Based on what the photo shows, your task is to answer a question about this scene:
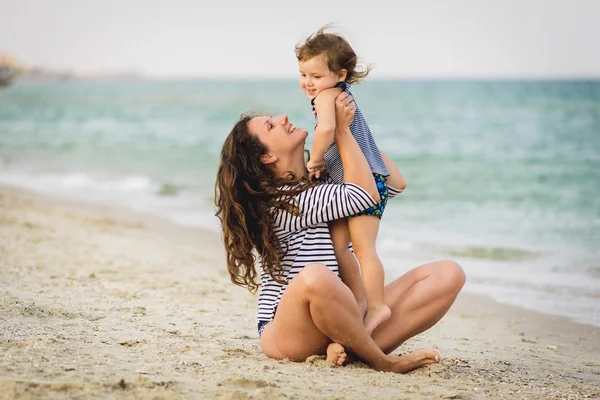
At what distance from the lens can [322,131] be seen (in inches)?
146

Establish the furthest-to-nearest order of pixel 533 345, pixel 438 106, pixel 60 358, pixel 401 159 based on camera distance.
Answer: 1. pixel 438 106
2. pixel 401 159
3. pixel 533 345
4. pixel 60 358

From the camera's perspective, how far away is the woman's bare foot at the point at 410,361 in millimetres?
3650

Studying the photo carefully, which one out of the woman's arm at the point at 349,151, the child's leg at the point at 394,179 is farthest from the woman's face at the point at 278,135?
the child's leg at the point at 394,179

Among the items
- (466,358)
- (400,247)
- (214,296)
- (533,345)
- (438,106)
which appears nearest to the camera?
(466,358)

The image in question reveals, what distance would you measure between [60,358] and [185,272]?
120 inches

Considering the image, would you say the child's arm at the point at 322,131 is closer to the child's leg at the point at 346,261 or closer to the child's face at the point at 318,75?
the child's face at the point at 318,75

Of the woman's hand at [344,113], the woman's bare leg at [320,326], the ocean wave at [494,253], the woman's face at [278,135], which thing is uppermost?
the woman's hand at [344,113]

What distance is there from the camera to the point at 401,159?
17.8 metres

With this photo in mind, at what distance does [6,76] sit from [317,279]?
76.7ft

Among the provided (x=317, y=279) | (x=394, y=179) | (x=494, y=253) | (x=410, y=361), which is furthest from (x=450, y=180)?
(x=317, y=279)

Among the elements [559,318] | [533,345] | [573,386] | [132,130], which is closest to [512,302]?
[559,318]

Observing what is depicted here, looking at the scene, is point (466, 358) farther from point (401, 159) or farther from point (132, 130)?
point (132, 130)

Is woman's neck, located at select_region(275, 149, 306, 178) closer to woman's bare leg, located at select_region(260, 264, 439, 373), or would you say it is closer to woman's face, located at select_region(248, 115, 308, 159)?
woman's face, located at select_region(248, 115, 308, 159)

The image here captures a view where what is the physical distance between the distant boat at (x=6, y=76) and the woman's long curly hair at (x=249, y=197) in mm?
21472
